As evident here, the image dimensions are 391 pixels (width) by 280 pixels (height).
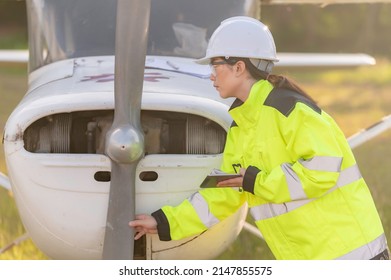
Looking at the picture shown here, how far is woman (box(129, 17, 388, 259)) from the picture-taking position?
8.36 feet

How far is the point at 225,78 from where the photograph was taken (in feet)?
8.92

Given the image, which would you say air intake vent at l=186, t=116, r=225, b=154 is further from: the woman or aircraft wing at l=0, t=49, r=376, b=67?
aircraft wing at l=0, t=49, r=376, b=67

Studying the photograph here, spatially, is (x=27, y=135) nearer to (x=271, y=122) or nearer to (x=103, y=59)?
(x=103, y=59)

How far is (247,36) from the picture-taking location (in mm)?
2676

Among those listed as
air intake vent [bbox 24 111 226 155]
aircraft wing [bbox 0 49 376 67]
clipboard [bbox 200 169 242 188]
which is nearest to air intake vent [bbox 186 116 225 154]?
air intake vent [bbox 24 111 226 155]

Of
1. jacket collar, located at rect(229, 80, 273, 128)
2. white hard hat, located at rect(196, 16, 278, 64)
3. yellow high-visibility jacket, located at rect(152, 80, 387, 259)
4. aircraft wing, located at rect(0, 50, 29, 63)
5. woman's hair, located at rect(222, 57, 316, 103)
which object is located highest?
aircraft wing, located at rect(0, 50, 29, 63)

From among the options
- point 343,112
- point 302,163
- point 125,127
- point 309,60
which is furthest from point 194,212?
point 343,112

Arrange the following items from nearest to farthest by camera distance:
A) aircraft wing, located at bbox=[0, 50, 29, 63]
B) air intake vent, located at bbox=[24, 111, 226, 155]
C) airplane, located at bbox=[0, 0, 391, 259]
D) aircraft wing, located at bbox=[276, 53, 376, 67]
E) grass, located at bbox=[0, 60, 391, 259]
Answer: airplane, located at bbox=[0, 0, 391, 259] → air intake vent, located at bbox=[24, 111, 226, 155] → grass, located at bbox=[0, 60, 391, 259] → aircraft wing, located at bbox=[276, 53, 376, 67] → aircraft wing, located at bbox=[0, 50, 29, 63]

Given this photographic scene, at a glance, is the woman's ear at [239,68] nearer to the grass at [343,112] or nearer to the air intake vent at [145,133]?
the air intake vent at [145,133]

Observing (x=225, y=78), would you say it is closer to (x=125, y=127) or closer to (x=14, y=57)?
(x=125, y=127)

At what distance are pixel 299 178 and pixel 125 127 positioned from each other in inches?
21.8

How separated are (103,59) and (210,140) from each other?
2.22ft
